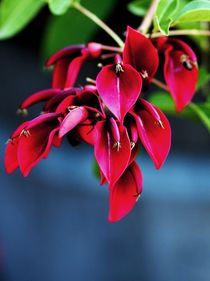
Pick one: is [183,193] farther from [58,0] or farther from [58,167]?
[58,0]

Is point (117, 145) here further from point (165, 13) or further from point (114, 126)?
point (165, 13)

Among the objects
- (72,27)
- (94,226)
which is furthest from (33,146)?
(94,226)

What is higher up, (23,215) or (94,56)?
(94,56)

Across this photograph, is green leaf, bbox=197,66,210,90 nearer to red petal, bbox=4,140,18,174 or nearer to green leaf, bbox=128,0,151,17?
green leaf, bbox=128,0,151,17

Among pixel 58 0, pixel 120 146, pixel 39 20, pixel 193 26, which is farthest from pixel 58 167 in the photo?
pixel 120 146

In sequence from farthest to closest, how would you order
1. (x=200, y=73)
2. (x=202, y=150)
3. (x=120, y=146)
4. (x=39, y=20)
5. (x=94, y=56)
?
1. (x=202, y=150)
2. (x=39, y=20)
3. (x=200, y=73)
4. (x=94, y=56)
5. (x=120, y=146)

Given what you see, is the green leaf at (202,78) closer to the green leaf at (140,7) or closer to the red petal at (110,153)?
the green leaf at (140,7)

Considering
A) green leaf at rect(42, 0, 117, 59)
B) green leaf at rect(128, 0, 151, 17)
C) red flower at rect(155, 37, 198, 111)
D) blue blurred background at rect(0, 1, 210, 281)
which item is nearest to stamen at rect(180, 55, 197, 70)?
red flower at rect(155, 37, 198, 111)

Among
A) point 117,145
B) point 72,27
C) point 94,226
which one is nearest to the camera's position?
point 117,145
